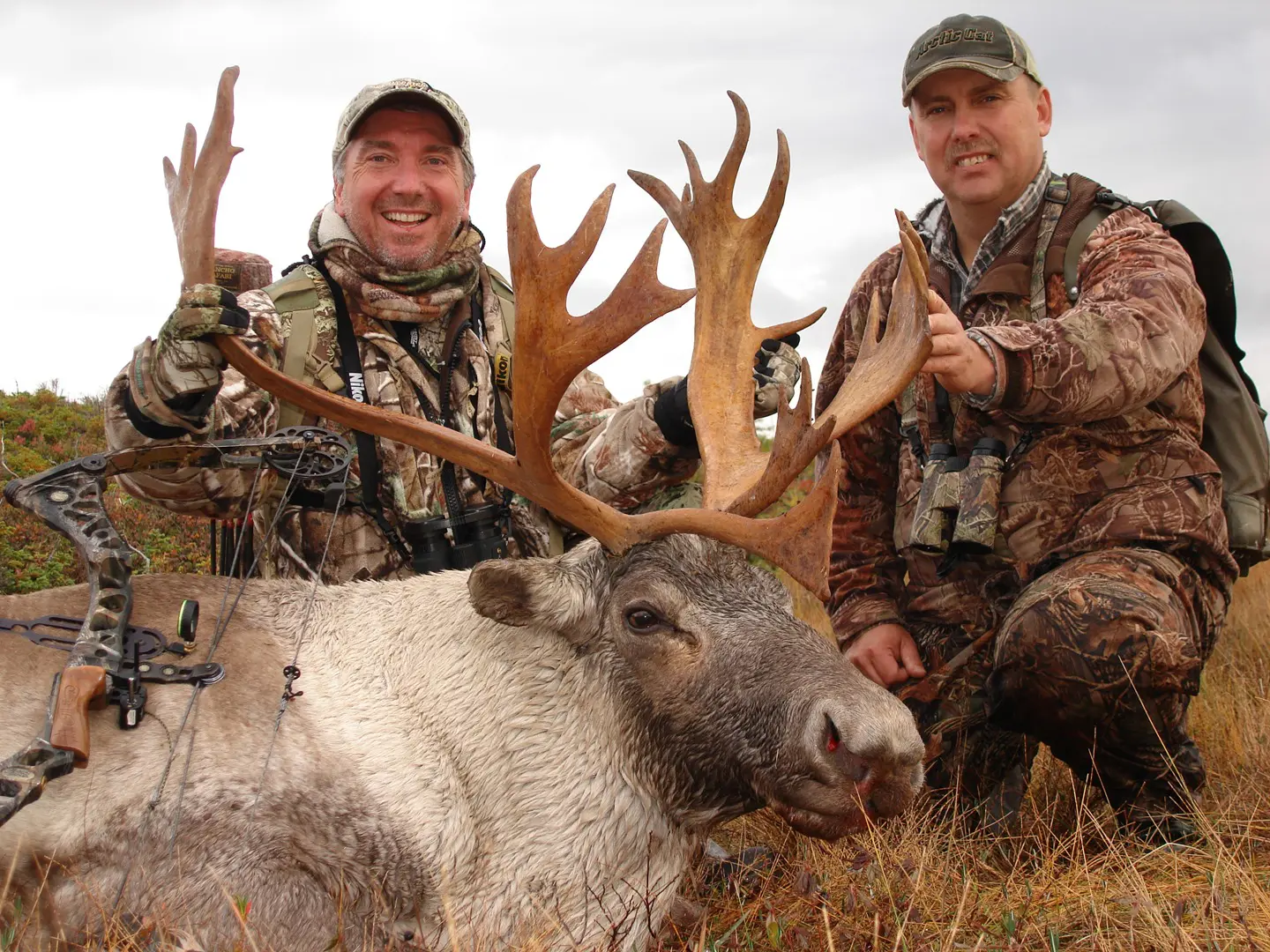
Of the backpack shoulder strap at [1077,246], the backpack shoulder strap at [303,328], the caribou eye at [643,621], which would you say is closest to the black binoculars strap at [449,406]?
the backpack shoulder strap at [303,328]

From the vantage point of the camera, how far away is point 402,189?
598cm

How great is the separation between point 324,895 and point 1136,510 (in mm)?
3529

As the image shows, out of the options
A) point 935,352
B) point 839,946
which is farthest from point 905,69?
point 839,946

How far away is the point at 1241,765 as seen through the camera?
561 centimetres

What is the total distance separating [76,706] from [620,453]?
2.74 m

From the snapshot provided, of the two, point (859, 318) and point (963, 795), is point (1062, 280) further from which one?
point (963, 795)

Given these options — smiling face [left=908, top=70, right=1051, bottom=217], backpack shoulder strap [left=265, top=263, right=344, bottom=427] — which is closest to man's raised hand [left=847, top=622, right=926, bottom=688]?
smiling face [left=908, top=70, right=1051, bottom=217]

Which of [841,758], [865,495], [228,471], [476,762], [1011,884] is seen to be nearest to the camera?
[841,758]

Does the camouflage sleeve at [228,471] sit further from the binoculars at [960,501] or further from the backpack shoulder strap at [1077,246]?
the backpack shoulder strap at [1077,246]

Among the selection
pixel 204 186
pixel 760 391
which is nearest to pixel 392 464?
pixel 760 391

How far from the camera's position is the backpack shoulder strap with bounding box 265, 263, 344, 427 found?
5.64 meters

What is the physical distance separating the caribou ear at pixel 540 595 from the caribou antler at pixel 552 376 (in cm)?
17

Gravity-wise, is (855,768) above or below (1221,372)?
below

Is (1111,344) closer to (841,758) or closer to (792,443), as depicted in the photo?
(792,443)
